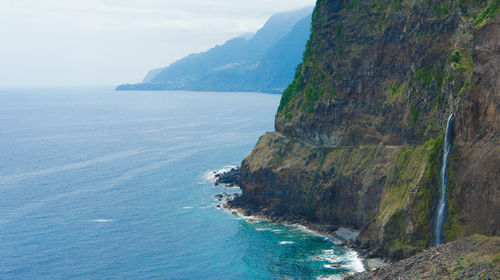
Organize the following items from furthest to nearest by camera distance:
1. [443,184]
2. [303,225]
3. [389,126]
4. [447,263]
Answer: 1. [303,225]
2. [389,126]
3. [443,184]
4. [447,263]

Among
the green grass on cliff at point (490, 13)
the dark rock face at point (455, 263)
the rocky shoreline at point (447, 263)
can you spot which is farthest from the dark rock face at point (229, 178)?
the green grass on cliff at point (490, 13)

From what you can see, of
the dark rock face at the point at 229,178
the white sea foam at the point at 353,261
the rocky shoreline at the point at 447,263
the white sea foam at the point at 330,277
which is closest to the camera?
the rocky shoreline at the point at 447,263

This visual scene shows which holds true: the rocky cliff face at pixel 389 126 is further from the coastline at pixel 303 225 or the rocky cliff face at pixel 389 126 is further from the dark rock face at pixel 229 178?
the dark rock face at pixel 229 178

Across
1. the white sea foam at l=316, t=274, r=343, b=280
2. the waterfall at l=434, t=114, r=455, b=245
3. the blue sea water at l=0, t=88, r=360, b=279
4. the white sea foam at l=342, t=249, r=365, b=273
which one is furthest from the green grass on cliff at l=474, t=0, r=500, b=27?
the white sea foam at l=316, t=274, r=343, b=280

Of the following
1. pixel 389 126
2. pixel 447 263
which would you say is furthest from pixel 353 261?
pixel 389 126

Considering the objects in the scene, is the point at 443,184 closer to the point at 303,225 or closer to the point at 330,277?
the point at 330,277

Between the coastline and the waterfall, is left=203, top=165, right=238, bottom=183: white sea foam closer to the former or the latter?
the coastline
